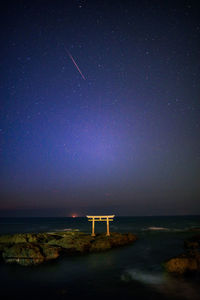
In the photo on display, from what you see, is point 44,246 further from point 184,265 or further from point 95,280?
point 184,265

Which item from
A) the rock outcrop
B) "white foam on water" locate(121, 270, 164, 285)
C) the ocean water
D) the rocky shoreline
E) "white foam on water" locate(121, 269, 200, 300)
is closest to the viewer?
"white foam on water" locate(121, 269, 200, 300)

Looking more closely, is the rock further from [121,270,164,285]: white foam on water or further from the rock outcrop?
the rock outcrop

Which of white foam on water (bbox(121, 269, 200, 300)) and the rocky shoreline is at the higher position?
the rocky shoreline

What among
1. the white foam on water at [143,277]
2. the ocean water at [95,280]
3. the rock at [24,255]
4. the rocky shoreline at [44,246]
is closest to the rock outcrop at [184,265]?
the ocean water at [95,280]

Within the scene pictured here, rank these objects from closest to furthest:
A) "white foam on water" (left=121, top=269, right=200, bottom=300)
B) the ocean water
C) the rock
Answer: "white foam on water" (left=121, top=269, right=200, bottom=300) < the ocean water < the rock

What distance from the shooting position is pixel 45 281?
12.6 metres

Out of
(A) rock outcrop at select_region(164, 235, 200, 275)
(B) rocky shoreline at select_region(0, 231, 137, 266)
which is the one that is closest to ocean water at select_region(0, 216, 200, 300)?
(A) rock outcrop at select_region(164, 235, 200, 275)

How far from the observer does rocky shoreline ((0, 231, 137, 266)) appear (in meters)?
15.8

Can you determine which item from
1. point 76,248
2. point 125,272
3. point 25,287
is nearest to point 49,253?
point 76,248

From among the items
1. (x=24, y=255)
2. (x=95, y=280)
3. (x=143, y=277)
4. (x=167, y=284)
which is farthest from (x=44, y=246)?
(x=167, y=284)

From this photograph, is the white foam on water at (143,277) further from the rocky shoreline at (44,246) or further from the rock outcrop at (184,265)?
the rocky shoreline at (44,246)

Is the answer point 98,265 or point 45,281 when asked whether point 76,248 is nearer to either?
point 98,265

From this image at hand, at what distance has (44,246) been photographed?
680 inches

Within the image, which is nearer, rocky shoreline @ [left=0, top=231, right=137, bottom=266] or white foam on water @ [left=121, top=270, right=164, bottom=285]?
white foam on water @ [left=121, top=270, right=164, bottom=285]
